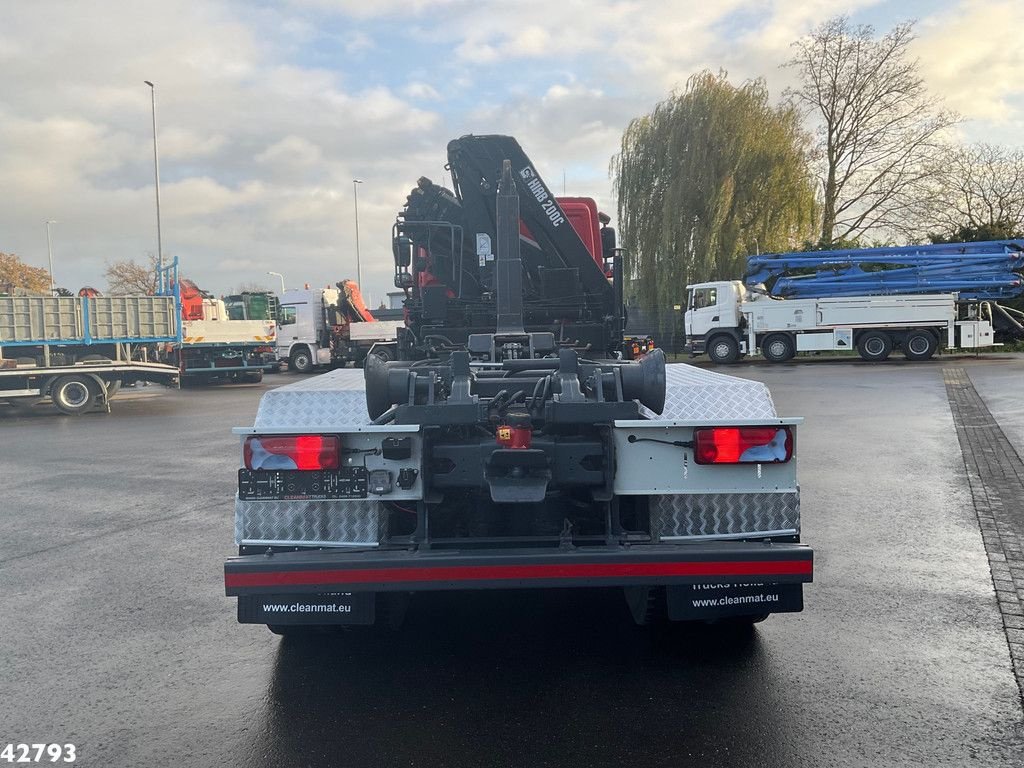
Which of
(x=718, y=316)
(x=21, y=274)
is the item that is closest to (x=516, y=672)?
(x=718, y=316)

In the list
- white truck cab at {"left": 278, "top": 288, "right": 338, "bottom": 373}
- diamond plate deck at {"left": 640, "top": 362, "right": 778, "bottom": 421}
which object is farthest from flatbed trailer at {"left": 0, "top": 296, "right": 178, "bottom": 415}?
diamond plate deck at {"left": 640, "top": 362, "right": 778, "bottom": 421}

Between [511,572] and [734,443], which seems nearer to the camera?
[511,572]

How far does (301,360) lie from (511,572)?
28.8 m

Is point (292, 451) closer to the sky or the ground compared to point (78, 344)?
closer to the ground

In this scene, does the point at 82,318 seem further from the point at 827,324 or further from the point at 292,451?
the point at 827,324

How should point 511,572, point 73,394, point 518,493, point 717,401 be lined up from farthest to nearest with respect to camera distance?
1. point 73,394
2. point 717,401
3. point 518,493
4. point 511,572

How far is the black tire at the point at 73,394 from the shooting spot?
1730cm

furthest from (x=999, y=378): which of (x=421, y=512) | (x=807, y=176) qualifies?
(x=421, y=512)

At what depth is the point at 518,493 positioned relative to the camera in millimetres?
3473

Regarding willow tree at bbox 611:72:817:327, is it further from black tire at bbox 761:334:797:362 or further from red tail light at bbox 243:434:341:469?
red tail light at bbox 243:434:341:469

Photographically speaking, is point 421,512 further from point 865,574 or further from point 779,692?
point 865,574

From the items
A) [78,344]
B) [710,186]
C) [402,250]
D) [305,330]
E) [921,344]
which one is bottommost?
[921,344]

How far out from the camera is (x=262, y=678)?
3.82m

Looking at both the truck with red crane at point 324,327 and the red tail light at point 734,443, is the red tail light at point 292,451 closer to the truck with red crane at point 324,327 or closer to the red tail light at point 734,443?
the red tail light at point 734,443
